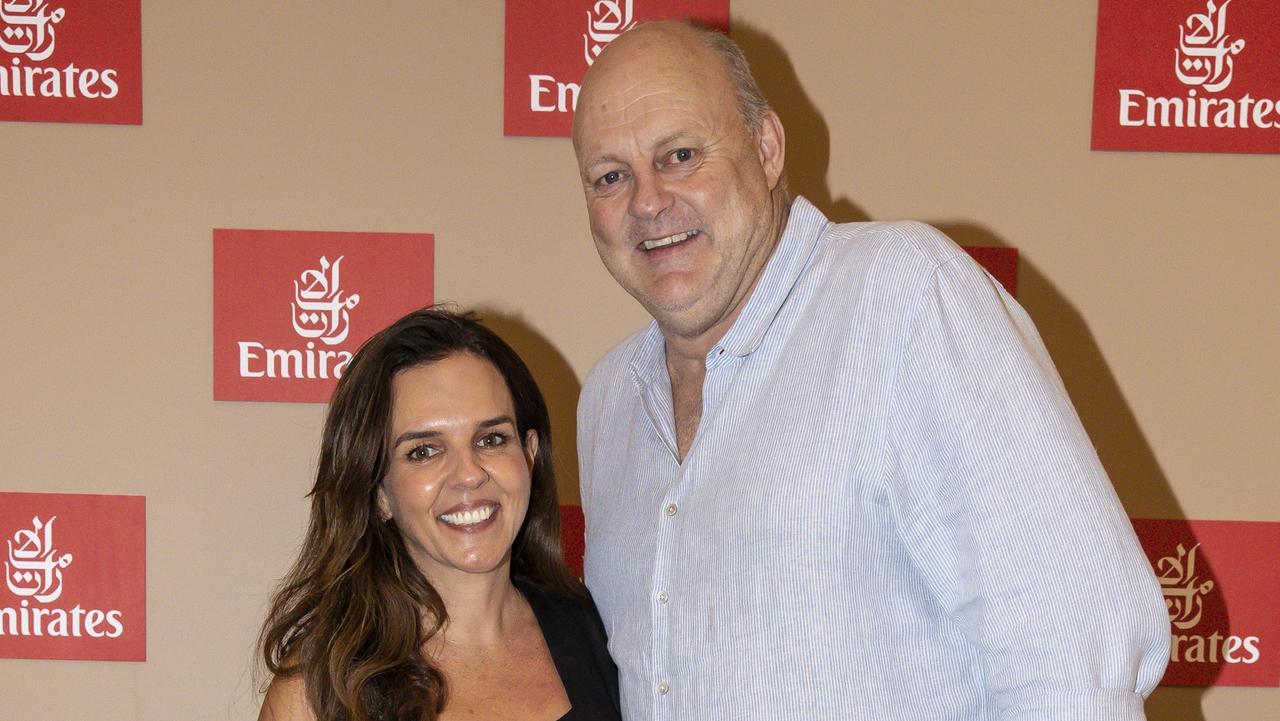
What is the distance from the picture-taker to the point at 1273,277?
250 cm

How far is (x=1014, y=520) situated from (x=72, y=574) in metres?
2.19

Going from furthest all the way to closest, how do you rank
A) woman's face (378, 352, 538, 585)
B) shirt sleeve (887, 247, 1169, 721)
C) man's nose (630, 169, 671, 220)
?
woman's face (378, 352, 538, 585) < man's nose (630, 169, 671, 220) < shirt sleeve (887, 247, 1169, 721)

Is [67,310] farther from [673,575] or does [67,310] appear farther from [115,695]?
[673,575]

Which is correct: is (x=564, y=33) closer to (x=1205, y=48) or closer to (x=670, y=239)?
(x=670, y=239)

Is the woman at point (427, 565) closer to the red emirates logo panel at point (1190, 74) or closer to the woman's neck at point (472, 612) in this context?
the woman's neck at point (472, 612)

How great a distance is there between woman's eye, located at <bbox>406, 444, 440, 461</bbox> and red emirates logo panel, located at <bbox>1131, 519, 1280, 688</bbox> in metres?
1.64

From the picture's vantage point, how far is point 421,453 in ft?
6.05

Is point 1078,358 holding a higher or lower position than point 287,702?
higher

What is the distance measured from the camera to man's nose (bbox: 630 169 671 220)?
145 cm

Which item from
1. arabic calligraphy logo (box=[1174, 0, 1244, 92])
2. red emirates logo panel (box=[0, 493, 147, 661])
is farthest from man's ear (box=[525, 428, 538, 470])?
arabic calligraphy logo (box=[1174, 0, 1244, 92])

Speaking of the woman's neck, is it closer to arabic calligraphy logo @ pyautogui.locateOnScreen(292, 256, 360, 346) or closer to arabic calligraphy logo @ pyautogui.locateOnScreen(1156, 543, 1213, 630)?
arabic calligraphy logo @ pyautogui.locateOnScreen(292, 256, 360, 346)

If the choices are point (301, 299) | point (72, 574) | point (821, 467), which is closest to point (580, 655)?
point (821, 467)

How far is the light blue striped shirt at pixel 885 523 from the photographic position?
3.66 feet

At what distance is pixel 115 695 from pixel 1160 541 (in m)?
2.45
